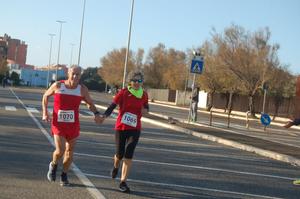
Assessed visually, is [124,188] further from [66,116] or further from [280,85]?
[280,85]

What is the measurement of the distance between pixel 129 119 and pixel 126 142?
37 centimetres

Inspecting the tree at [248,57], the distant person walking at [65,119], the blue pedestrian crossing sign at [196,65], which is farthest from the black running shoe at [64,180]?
the tree at [248,57]

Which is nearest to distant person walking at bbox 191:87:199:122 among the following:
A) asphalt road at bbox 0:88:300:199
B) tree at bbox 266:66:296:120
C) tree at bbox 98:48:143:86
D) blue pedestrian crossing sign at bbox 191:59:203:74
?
blue pedestrian crossing sign at bbox 191:59:203:74

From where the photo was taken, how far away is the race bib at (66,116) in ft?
A: 27.1

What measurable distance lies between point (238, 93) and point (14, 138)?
4451cm

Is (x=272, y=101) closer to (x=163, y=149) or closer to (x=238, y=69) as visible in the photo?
(x=238, y=69)

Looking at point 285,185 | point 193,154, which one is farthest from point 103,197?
point 193,154

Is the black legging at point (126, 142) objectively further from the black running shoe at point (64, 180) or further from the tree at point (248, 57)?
the tree at point (248, 57)

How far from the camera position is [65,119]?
8.25 metres

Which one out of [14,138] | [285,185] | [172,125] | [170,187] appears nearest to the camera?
[170,187]

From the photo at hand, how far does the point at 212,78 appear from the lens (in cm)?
5328

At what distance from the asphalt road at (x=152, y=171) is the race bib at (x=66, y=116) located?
98cm

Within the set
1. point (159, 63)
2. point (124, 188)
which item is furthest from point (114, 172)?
point (159, 63)

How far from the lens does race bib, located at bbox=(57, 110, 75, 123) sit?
825cm
